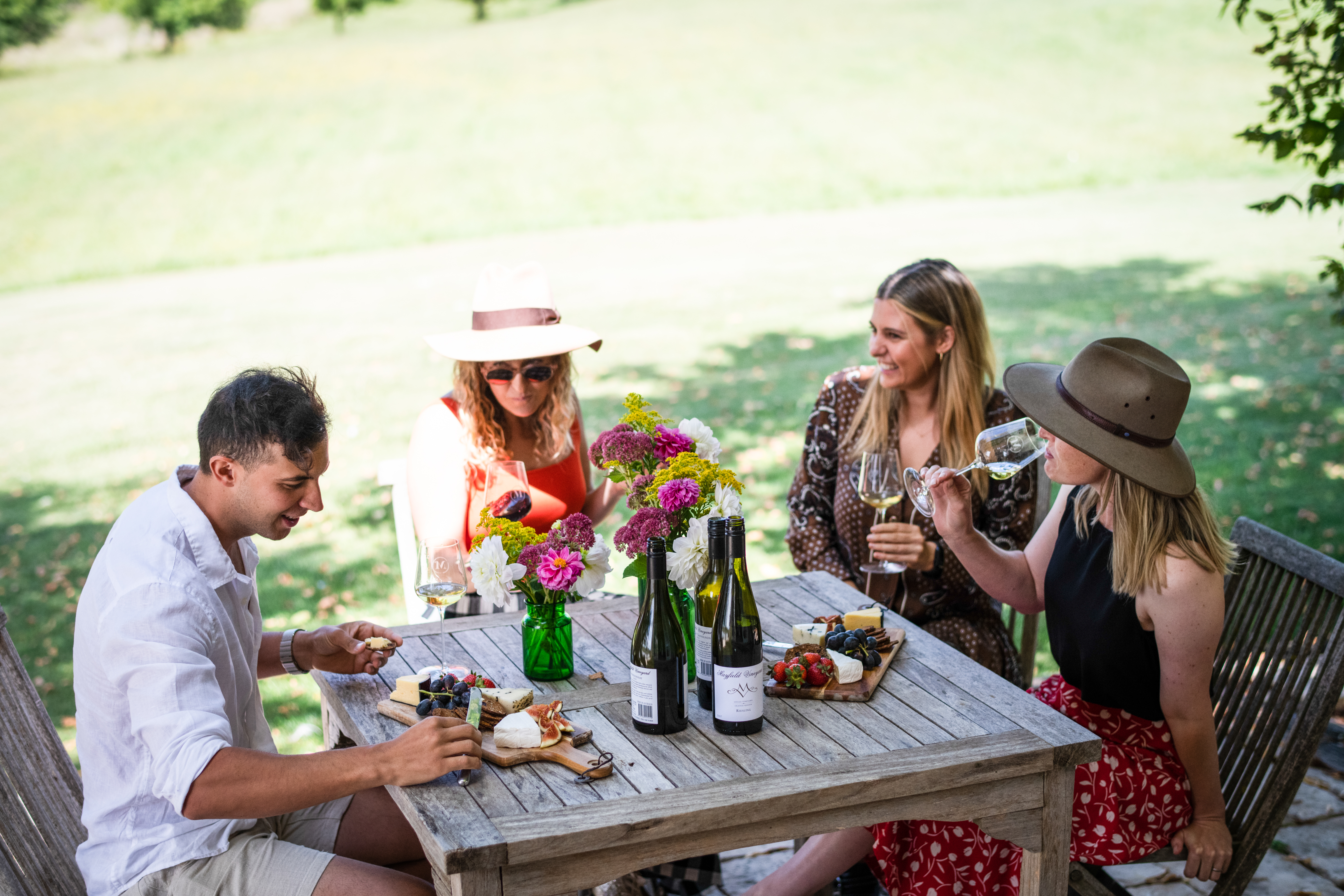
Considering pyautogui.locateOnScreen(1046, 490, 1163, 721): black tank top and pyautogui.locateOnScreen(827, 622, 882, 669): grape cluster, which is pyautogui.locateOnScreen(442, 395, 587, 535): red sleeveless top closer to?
pyautogui.locateOnScreen(827, 622, 882, 669): grape cluster

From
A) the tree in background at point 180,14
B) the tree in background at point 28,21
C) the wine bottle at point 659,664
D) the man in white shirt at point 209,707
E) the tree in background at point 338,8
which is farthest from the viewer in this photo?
the tree in background at point 338,8

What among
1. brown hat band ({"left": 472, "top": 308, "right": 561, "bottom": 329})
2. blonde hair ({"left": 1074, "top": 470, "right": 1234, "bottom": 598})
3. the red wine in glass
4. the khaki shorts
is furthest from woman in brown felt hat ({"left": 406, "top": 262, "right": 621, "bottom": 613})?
blonde hair ({"left": 1074, "top": 470, "right": 1234, "bottom": 598})

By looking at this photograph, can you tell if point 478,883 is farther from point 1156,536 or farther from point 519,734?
point 1156,536

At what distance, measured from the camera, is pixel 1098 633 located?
2836mm

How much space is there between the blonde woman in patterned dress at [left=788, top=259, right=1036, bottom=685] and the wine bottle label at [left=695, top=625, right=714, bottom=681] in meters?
1.24

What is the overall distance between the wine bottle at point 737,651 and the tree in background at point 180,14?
99.0 feet

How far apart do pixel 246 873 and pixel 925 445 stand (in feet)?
8.09

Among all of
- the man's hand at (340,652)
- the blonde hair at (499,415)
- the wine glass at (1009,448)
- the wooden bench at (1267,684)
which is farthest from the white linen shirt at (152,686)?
the wooden bench at (1267,684)

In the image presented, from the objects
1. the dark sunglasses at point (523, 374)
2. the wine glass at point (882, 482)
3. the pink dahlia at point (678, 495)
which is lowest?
the wine glass at point (882, 482)

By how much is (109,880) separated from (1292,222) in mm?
19447

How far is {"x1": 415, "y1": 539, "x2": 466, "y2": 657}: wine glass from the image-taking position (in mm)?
2621

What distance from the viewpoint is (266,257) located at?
19.2m

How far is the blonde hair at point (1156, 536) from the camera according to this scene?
2.67 m

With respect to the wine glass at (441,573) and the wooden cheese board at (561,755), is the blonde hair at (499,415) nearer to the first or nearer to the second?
the wine glass at (441,573)
